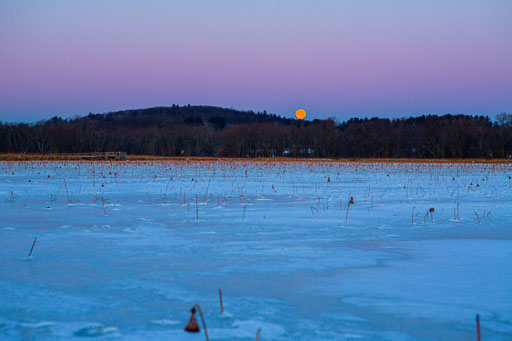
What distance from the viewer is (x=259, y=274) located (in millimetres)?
3803

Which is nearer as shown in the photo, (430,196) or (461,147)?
(430,196)

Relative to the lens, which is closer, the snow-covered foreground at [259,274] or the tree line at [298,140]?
the snow-covered foreground at [259,274]

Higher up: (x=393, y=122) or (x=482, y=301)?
(x=393, y=122)

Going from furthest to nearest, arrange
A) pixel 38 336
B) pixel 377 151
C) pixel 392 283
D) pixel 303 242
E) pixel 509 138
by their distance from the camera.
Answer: pixel 377 151
pixel 509 138
pixel 303 242
pixel 392 283
pixel 38 336

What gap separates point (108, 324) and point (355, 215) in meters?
5.18

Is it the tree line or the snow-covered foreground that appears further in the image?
the tree line

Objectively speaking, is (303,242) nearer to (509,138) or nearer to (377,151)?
(509,138)

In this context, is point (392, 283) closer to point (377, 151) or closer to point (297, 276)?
point (297, 276)

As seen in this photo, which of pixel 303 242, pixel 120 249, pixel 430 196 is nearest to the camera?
pixel 120 249

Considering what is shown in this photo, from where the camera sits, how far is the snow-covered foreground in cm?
270

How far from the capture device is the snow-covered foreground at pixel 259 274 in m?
2.70

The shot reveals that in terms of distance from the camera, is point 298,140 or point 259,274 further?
point 298,140

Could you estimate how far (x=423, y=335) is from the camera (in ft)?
8.41

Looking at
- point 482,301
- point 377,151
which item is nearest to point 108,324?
point 482,301
